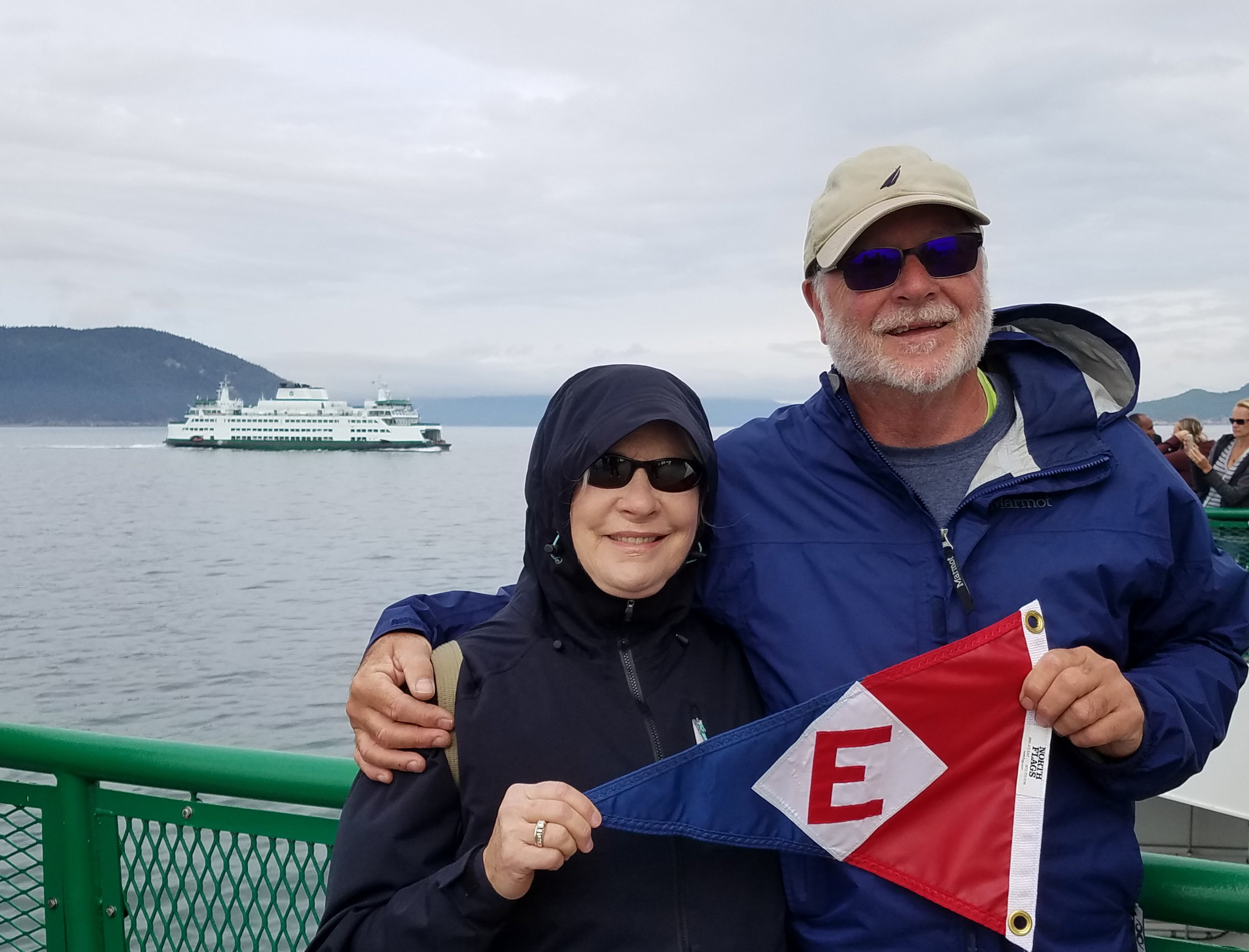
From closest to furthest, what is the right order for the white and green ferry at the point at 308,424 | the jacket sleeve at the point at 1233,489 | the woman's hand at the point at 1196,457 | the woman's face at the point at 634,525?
the woman's face at the point at 634,525
the jacket sleeve at the point at 1233,489
the woman's hand at the point at 1196,457
the white and green ferry at the point at 308,424

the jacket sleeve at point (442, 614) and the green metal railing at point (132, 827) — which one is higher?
the jacket sleeve at point (442, 614)

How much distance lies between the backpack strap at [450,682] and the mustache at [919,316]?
3.24ft

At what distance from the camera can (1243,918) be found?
191 centimetres

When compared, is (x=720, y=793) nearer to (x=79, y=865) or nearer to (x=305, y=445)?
(x=79, y=865)

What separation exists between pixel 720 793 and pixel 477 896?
1.33 feet

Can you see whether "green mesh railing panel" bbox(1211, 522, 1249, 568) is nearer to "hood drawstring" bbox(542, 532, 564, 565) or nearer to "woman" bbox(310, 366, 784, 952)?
"woman" bbox(310, 366, 784, 952)

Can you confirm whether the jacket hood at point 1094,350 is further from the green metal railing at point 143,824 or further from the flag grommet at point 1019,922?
the green metal railing at point 143,824

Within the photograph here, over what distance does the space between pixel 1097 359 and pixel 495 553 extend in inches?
1340

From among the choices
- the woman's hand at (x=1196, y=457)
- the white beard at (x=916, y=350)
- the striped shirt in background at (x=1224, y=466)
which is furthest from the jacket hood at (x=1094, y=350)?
the woman's hand at (x=1196, y=457)

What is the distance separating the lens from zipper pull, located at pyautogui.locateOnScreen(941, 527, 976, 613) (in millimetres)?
1852

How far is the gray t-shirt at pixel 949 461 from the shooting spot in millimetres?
2029

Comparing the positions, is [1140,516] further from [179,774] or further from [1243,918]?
[179,774]

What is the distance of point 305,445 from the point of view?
86.1m

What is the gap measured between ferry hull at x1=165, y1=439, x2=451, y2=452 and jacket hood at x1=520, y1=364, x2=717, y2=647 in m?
86.6
